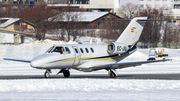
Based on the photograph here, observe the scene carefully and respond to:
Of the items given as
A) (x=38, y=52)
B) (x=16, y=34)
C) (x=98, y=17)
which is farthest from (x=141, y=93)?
(x=98, y=17)

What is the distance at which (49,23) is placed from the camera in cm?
6825

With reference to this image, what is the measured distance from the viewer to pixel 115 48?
23.1 meters

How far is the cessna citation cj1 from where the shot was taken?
20.3 metres

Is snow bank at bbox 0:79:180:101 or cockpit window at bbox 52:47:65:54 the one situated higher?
cockpit window at bbox 52:47:65:54

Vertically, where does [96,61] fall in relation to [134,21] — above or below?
below

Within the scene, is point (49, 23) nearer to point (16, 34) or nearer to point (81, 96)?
point (16, 34)

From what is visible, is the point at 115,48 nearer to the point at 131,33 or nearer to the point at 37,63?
the point at 131,33

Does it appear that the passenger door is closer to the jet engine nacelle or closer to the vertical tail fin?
the jet engine nacelle

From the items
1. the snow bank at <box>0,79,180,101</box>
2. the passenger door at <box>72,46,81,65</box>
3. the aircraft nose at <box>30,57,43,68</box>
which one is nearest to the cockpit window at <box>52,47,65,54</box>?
the passenger door at <box>72,46,81,65</box>

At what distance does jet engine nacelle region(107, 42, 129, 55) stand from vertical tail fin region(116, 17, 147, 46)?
1.07 meters

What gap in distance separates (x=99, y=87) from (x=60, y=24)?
53985 millimetres

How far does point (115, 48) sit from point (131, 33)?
2.51 metres

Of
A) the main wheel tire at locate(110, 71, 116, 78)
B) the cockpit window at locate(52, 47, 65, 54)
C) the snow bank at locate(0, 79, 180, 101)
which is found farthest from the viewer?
the main wheel tire at locate(110, 71, 116, 78)

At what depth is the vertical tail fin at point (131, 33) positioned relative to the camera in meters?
24.8
